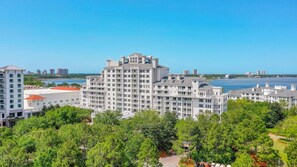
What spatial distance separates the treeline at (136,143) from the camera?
21.8 metres

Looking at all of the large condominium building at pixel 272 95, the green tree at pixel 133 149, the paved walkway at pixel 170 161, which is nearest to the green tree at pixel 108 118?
the paved walkway at pixel 170 161

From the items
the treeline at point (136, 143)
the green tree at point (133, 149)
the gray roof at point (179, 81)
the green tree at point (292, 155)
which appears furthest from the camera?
the gray roof at point (179, 81)

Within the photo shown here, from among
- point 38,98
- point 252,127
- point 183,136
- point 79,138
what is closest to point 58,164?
point 79,138

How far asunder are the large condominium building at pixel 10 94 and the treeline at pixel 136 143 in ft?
47.4

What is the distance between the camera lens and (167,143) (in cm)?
3253

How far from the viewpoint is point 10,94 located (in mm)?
49219

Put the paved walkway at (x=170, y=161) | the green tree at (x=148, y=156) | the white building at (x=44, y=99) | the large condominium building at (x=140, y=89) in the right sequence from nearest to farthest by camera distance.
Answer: the green tree at (x=148, y=156) → the paved walkway at (x=170, y=161) → the large condominium building at (x=140, y=89) → the white building at (x=44, y=99)

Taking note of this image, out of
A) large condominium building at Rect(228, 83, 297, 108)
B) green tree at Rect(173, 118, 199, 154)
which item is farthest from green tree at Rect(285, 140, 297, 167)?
large condominium building at Rect(228, 83, 297, 108)

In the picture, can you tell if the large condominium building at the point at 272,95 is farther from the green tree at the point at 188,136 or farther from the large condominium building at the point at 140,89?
the green tree at the point at 188,136

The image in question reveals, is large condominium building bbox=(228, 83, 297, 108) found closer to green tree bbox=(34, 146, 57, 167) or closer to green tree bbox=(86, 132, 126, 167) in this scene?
green tree bbox=(86, 132, 126, 167)

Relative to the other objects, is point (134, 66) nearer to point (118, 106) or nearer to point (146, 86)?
point (146, 86)

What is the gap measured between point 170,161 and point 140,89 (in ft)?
75.9

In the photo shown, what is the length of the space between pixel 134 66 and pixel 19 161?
3236cm

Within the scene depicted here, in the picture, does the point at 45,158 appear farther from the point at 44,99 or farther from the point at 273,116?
the point at 273,116
